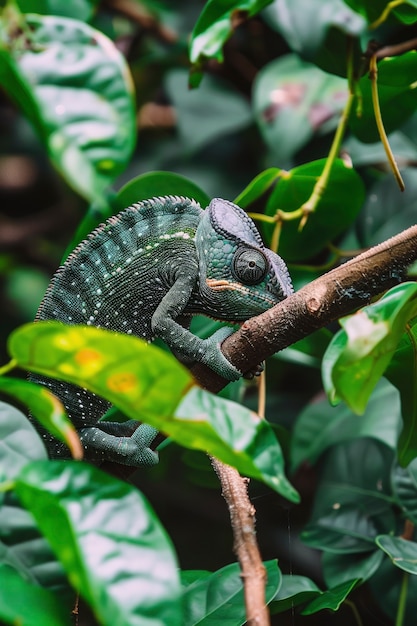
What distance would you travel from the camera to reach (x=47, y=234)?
9.54 ft

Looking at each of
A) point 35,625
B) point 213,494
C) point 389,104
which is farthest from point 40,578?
point 213,494

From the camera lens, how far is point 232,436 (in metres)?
0.68

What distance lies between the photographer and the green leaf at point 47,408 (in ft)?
2.19

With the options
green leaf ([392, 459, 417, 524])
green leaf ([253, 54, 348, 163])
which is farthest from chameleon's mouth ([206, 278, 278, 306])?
green leaf ([253, 54, 348, 163])

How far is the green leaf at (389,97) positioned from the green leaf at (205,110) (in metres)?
0.87

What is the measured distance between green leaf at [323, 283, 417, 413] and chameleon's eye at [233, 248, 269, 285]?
53 cm

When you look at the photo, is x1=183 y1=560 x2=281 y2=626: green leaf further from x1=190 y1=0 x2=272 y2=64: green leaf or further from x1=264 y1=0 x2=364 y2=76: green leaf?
x1=264 y1=0 x2=364 y2=76: green leaf

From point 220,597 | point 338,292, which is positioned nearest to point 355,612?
point 220,597

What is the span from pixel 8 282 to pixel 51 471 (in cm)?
230

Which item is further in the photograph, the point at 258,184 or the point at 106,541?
the point at 258,184

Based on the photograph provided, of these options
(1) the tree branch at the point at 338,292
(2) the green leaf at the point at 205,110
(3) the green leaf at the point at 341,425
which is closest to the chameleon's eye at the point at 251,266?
(1) the tree branch at the point at 338,292

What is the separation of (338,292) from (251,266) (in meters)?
0.35

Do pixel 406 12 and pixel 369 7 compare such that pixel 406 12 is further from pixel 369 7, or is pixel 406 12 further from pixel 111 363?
pixel 111 363

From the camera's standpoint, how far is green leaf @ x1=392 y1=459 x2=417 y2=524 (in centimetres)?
149
